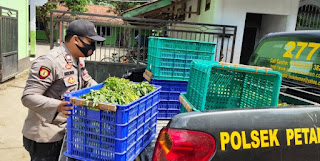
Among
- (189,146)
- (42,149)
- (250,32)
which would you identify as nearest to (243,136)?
(189,146)

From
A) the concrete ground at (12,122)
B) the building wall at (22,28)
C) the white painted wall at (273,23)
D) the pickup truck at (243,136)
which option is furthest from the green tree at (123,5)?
the pickup truck at (243,136)

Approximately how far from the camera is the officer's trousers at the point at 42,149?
2.38m

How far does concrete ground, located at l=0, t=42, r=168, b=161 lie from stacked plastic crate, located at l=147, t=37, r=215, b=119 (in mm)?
292

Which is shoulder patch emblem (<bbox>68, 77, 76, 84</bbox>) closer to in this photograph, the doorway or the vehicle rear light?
the vehicle rear light

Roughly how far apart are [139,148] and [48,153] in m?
0.90

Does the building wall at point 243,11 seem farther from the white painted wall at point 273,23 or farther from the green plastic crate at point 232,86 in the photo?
the green plastic crate at point 232,86

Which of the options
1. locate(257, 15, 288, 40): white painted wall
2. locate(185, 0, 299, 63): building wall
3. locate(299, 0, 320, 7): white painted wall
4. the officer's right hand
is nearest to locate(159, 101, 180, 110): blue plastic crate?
the officer's right hand

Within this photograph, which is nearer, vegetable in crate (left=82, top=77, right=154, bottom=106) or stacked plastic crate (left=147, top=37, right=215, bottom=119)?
vegetable in crate (left=82, top=77, right=154, bottom=106)

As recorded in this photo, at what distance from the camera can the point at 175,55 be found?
3.62 meters

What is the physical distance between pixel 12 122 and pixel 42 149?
3620 mm

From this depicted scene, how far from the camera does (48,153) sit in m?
2.44

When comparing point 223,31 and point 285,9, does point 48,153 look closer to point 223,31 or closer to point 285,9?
point 223,31

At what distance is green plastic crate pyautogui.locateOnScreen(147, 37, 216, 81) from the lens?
3.56 metres

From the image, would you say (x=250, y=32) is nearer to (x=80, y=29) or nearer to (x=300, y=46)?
(x=300, y=46)
